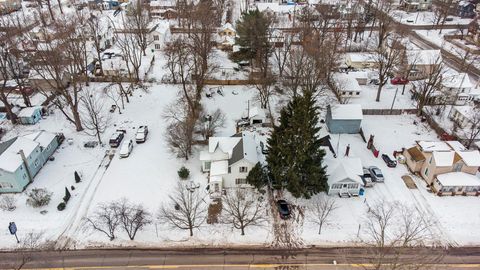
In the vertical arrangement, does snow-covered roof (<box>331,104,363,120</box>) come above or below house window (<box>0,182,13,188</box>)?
above

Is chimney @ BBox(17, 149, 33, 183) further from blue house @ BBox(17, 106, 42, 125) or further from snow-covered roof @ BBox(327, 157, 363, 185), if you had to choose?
snow-covered roof @ BBox(327, 157, 363, 185)

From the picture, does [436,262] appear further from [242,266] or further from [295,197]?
[242,266]

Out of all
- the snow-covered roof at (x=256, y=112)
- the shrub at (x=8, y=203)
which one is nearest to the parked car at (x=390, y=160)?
the snow-covered roof at (x=256, y=112)

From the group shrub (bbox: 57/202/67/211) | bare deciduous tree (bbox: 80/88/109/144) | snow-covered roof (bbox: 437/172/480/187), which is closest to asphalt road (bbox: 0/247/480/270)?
shrub (bbox: 57/202/67/211)

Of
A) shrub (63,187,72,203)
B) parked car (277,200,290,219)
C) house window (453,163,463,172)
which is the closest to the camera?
parked car (277,200,290,219)

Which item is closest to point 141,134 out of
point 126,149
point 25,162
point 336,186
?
point 126,149

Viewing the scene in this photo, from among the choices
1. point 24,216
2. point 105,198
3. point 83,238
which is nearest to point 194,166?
point 105,198
